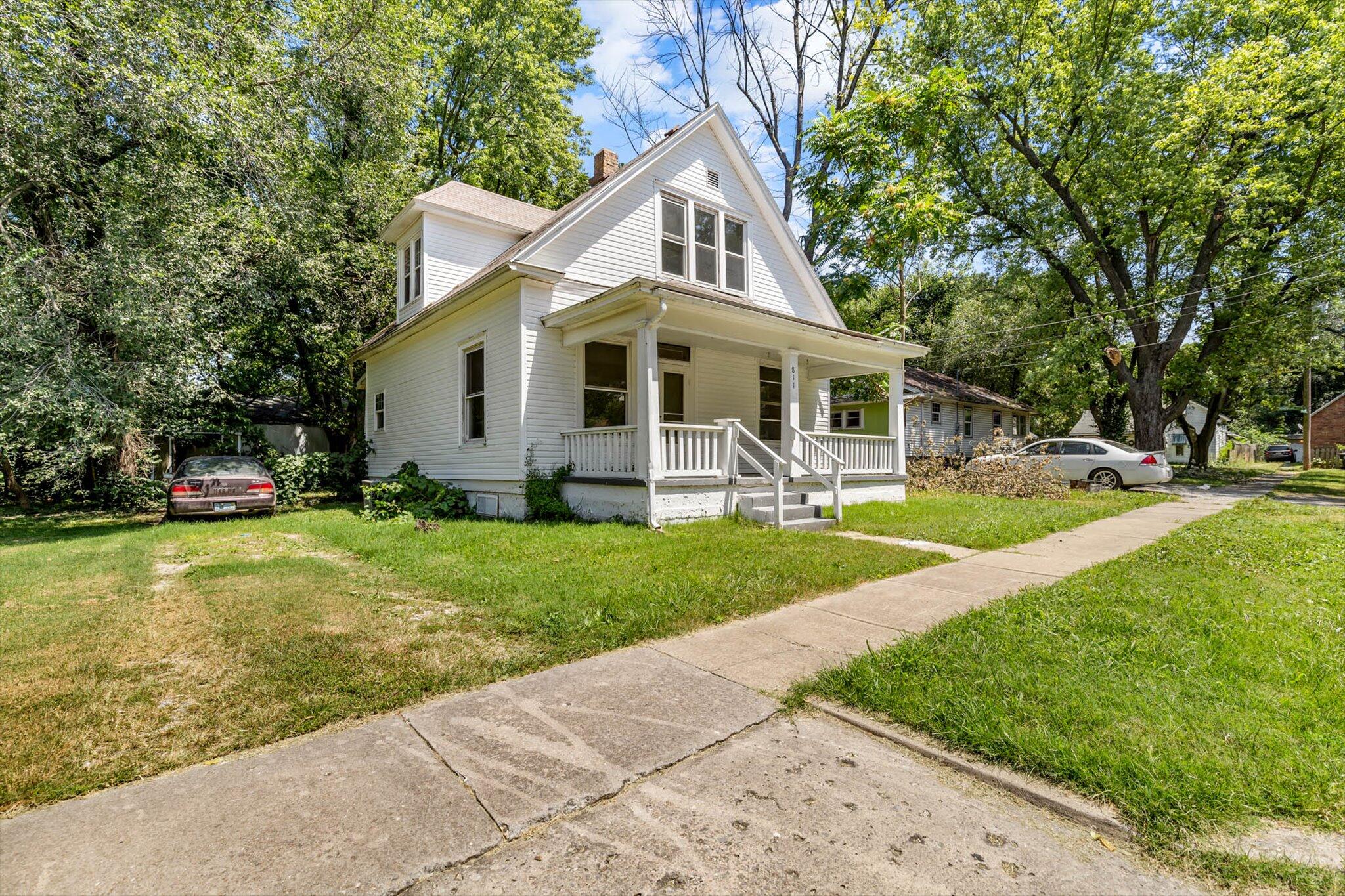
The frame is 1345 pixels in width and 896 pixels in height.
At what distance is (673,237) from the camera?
41.1 ft

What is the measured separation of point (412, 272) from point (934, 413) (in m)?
21.9

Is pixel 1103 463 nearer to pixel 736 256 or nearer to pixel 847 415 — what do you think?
pixel 736 256

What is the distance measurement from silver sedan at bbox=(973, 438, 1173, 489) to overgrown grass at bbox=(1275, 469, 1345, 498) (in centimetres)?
406

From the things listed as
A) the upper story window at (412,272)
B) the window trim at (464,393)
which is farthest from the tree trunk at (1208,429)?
the upper story window at (412,272)

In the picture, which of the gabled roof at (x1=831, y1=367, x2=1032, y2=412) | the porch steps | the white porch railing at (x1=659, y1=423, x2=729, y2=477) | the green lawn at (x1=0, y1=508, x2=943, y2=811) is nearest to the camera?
the green lawn at (x1=0, y1=508, x2=943, y2=811)

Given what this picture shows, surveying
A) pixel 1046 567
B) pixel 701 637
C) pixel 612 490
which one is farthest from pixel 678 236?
pixel 701 637

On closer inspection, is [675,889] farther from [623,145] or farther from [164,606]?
[623,145]

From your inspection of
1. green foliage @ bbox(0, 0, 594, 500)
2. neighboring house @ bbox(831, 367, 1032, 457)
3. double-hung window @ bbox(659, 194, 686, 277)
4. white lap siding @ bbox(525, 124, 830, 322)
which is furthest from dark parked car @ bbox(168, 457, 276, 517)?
neighboring house @ bbox(831, 367, 1032, 457)

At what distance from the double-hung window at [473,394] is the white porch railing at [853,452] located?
634cm

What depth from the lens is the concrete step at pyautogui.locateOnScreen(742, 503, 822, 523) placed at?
9422mm

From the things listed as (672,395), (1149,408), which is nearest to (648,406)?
(672,395)

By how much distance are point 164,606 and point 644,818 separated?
5.25 metres

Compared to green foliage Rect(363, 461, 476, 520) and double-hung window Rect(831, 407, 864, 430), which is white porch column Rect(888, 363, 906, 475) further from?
double-hung window Rect(831, 407, 864, 430)

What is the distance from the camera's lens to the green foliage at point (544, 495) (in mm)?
9875
